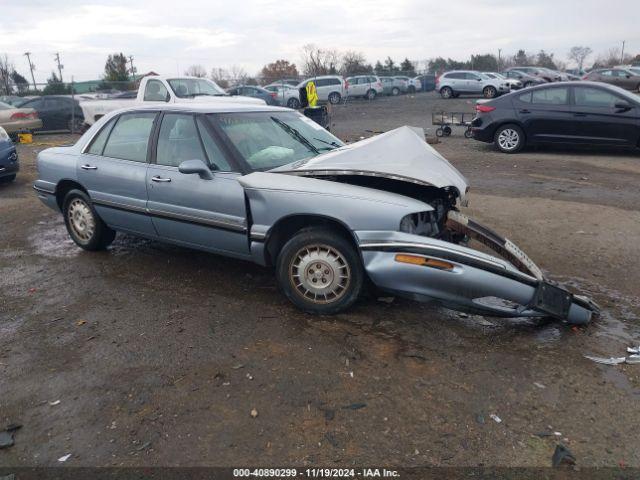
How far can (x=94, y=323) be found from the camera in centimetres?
407

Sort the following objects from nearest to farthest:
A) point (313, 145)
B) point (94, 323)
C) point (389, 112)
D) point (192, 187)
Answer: point (94, 323) → point (192, 187) → point (313, 145) → point (389, 112)

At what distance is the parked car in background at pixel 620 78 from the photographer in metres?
28.0

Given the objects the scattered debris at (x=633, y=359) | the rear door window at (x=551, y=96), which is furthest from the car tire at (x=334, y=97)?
the scattered debris at (x=633, y=359)

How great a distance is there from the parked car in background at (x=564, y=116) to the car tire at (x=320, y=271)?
8.67 m

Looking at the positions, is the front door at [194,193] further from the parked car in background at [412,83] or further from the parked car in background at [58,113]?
the parked car in background at [412,83]

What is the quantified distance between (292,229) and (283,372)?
1.29 m

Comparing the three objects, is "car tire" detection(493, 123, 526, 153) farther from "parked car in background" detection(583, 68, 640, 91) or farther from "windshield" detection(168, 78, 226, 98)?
"parked car in background" detection(583, 68, 640, 91)

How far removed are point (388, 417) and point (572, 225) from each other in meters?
4.50

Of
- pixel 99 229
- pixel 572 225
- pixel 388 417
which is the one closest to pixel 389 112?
pixel 572 225

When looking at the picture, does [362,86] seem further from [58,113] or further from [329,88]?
[58,113]

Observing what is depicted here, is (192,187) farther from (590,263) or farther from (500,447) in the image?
(590,263)

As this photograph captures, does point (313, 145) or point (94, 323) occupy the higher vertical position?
point (313, 145)

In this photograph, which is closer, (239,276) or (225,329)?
(225,329)

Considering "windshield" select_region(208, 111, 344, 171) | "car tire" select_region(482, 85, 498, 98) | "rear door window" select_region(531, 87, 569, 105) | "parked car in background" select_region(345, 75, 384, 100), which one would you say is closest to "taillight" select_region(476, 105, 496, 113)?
"rear door window" select_region(531, 87, 569, 105)
